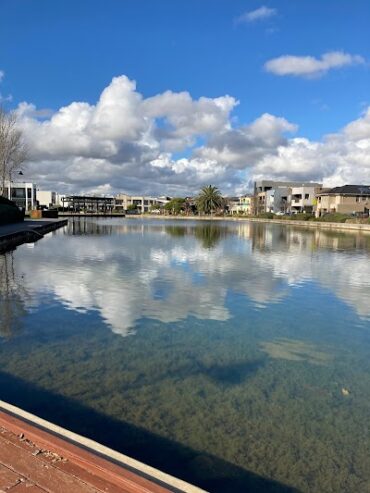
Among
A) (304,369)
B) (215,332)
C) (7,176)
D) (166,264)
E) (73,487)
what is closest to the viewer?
(73,487)

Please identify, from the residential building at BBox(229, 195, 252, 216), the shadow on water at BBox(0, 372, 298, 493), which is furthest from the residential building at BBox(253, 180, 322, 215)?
the shadow on water at BBox(0, 372, 298, 493)

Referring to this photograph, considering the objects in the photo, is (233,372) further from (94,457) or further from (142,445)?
(94,457)

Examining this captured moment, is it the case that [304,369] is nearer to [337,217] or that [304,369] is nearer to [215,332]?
[215,332]

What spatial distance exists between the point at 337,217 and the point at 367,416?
220 feet

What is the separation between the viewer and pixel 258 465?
4223mm

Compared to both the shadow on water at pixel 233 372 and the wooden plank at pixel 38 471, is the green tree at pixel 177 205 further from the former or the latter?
the wooden plank at pixel 38 471

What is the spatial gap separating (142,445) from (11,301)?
7581mm

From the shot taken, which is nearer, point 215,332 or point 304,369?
point 304,369

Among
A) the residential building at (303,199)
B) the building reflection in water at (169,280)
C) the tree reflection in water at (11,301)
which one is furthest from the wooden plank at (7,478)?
the residential building at (303,199)

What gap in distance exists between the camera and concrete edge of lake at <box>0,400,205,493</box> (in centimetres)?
290

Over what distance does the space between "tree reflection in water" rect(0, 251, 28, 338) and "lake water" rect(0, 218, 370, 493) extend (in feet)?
0.15

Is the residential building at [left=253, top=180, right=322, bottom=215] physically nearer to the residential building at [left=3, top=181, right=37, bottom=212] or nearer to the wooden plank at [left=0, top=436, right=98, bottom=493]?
the residential building at [left=3, top=181, right=37, bottom=212]

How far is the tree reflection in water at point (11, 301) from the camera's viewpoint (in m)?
8.64

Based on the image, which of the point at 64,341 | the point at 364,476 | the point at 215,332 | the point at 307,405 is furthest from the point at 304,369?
the point at 64,341
